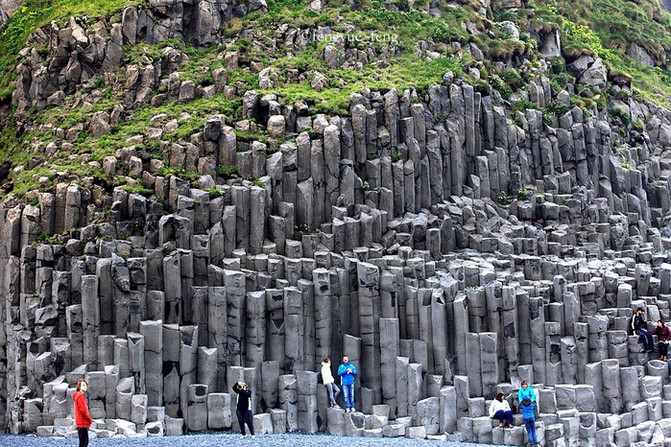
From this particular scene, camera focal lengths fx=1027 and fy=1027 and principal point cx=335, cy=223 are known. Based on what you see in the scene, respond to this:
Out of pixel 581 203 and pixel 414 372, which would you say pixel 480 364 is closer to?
pixel 414 372

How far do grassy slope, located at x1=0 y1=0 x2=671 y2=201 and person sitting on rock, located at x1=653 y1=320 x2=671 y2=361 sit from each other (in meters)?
15.1

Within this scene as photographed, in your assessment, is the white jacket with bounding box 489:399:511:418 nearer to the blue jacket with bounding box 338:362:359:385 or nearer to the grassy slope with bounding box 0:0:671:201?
the blue jacket with bounding box 338:362:359:385

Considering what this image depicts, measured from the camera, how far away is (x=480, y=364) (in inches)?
1547

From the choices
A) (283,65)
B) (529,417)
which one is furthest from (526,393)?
(283,65)

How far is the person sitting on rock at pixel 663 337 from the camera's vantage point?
40.6m

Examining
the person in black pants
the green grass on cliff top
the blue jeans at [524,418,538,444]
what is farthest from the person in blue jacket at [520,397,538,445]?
the green grass on cliff top

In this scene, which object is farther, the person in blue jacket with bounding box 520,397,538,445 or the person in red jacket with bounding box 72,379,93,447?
the person in blue jacket with bounding box 520,397,538,445

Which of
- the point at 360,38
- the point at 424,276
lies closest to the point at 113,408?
the point at 424,276

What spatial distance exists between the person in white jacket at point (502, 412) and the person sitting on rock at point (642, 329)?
713 cm

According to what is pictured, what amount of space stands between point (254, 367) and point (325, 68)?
16.3 meters

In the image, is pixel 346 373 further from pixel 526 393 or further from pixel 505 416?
pixel 526 393

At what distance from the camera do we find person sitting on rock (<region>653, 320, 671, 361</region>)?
40.6 metres

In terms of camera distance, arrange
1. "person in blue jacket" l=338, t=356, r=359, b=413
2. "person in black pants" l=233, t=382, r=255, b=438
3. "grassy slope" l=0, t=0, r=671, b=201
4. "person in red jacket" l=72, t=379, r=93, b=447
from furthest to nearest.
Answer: "grassy slope" l=0, t=0, r=671, b=201 < "person in blue jacket" l=338, t=356, r=359, b=413 < "person in black pants" l=233, t=382, r=255, b=438 < "person in red jacket" l=72, t=379, r=93, b=447

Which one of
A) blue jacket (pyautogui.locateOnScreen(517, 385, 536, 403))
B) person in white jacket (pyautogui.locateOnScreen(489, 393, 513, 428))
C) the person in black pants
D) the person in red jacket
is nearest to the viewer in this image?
the person in red jacket
